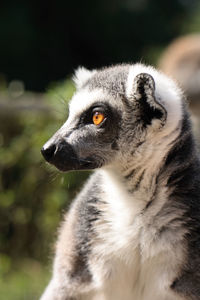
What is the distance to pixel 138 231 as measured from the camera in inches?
118

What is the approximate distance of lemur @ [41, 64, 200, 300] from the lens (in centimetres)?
292

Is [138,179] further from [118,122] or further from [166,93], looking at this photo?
[166,93]

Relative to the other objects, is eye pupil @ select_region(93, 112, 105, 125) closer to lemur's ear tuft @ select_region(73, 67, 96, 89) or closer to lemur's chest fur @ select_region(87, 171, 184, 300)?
lemur's chest fur @ select_region(87, 171, 184, 300)

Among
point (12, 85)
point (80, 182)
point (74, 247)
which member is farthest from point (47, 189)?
point (74, 247)

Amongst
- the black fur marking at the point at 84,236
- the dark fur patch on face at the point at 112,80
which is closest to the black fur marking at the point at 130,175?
the black fur marking at the point at 84,236

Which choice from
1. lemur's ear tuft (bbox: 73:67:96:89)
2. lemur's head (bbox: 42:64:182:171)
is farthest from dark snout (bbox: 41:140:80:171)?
lemur's ear tuft (bbox: 73:67:96:89)

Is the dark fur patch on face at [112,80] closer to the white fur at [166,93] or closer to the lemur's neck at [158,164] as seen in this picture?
the white fur at [166,93]

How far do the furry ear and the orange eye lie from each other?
0.19 metres

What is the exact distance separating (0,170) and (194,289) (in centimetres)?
318

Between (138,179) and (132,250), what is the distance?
355 mm

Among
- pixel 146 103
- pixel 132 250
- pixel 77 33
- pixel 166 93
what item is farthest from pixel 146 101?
pixel 77 33

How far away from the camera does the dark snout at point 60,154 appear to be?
2.88 m

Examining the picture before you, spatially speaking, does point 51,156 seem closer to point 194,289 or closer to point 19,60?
point 194,289

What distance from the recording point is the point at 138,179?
3.02m
